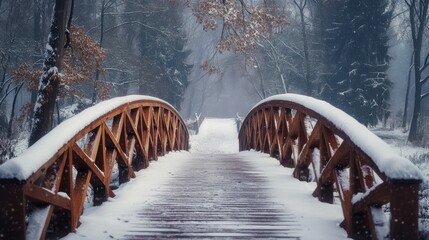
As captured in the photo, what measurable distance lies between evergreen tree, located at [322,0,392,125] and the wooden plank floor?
23.9 m

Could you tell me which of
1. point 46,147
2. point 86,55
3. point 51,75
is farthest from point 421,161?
point 46,147

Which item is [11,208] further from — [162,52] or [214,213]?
[162,52]

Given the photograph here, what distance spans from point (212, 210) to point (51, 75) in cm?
523

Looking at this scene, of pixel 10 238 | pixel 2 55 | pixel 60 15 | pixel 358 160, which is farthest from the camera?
pixel 2 55

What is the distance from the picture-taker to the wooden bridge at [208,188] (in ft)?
9.11

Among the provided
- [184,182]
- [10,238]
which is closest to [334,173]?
[184,182]

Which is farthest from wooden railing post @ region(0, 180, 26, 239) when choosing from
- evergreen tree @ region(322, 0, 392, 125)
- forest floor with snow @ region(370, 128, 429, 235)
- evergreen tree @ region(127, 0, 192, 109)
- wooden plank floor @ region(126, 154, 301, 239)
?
evergreen tree @ region(127, 0, 192, 109)

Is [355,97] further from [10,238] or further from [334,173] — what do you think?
[10,238]

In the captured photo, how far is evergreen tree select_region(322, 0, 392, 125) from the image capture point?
92.2ft

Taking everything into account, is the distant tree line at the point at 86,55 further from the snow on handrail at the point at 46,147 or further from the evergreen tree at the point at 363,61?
the evergreen tree at the point at 363,61

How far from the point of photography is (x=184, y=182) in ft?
20.3

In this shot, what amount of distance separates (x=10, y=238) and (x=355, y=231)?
2.85m

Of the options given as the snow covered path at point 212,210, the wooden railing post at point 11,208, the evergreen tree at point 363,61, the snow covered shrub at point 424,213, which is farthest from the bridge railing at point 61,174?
the evergreen tree at point 363,61

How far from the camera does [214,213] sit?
14.6ft
